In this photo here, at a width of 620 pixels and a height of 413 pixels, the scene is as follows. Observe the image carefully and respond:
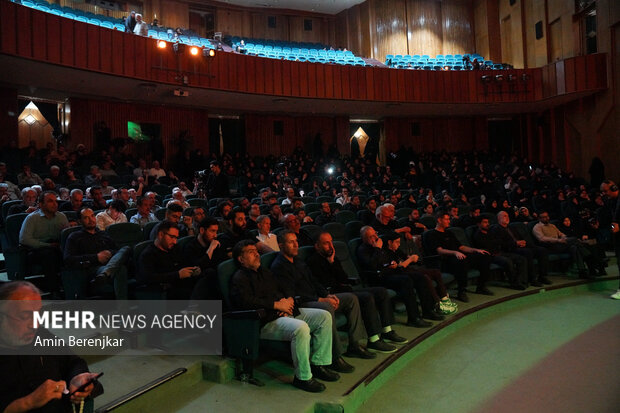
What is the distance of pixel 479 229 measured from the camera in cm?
488

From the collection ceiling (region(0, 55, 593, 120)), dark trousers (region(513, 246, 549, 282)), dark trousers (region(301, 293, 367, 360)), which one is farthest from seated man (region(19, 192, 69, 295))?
dark trousers (region(513, 246, 549, 282))

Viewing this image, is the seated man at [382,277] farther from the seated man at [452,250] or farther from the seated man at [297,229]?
the seated man at [452,250]

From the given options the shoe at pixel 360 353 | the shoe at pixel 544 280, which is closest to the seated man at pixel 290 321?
the shoe at pixel 360 353

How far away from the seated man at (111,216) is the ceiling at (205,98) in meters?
3.72

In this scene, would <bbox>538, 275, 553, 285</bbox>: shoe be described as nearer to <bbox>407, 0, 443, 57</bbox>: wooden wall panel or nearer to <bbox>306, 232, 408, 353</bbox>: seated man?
<bbox>306, 232, 408, 353</bbox>: seated man

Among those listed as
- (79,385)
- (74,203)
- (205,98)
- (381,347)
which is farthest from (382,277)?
(205,98)

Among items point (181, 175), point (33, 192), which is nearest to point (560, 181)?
point (181, 175)

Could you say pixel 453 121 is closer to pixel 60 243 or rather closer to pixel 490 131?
pixel 490 131

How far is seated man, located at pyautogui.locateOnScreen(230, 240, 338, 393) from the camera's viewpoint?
7.82 ft

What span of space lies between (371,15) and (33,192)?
10815 millimetres

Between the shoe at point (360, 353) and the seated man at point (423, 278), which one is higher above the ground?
the seated man at point (423, 278)

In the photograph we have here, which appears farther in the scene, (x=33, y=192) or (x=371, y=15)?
(x=371, y=15)

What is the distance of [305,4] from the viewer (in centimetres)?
1281

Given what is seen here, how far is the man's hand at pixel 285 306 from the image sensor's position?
252 centimetres
